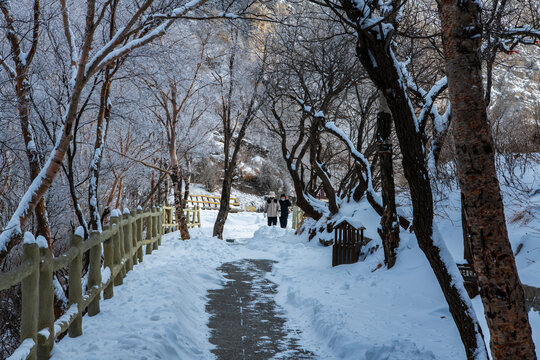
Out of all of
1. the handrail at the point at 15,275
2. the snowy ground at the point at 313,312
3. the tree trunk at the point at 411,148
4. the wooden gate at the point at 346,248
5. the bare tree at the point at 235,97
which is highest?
the bare tree at the point at 235,97

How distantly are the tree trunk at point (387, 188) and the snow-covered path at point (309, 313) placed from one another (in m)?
0.29

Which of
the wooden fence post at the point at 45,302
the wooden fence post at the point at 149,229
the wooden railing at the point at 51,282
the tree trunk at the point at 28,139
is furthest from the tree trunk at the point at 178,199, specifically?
the wooden fence post at the point at 45,302

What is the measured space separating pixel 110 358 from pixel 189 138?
22.0 metres

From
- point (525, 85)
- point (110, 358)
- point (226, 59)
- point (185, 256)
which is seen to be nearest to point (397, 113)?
point (110, 358)

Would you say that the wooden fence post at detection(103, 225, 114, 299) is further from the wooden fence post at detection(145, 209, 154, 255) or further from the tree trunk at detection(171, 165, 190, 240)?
the tree trunk at detection(171, 165, 190, 240)

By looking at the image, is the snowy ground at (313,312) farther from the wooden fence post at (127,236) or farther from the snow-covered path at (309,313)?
the wooden fence post at (127,236)

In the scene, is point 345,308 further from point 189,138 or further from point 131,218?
point 189,138

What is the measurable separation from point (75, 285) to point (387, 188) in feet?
18.7

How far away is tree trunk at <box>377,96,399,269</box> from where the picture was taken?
8.49 metres

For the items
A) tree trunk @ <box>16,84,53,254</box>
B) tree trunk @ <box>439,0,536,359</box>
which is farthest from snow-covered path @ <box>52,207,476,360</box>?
tree trunk @ <box>16,84,53,254</box>

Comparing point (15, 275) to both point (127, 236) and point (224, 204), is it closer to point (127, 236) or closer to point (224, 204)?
point (127, 236)

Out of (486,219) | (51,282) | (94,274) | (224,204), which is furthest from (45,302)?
(224,204)

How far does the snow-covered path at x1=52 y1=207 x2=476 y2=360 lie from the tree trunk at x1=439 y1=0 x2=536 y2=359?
193cm

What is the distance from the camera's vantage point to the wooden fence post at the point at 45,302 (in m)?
4.10
